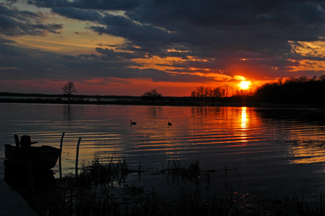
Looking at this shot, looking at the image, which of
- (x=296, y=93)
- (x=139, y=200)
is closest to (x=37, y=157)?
(x=139, y=200)

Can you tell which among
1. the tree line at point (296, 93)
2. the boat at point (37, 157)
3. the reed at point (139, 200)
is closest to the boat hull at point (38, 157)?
the boat at point (37, 157)

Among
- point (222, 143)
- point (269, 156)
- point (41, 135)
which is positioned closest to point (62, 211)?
point (269, 156)

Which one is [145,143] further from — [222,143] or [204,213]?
[204,213]

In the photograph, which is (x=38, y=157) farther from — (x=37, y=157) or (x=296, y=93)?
(x=296, y=93)

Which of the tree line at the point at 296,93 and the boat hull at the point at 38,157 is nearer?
the boat hull at the point at 38,157

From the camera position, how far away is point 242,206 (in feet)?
32.7

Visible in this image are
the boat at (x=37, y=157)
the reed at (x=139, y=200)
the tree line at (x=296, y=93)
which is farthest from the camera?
the tree line at (x=296, y=93)

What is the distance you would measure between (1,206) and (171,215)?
4712 millimetres

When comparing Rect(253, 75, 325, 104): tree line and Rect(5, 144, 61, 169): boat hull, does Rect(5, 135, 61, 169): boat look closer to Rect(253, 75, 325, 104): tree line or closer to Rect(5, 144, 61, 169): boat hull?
Rect(5, 144, 61, 169): boat hull

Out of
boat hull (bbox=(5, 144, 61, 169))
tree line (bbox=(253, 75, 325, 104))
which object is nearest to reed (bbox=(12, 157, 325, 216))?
boat hull (bbox=(5, 144, 61, 169))

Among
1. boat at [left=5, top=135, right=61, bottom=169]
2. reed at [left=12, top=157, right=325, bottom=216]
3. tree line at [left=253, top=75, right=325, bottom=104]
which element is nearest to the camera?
reed at [left=12, top=157, right=325, bottom=216]

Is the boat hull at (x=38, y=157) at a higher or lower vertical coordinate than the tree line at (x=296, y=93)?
lower

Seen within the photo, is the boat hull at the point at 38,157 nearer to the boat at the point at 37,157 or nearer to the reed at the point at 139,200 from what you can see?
the boat at the point at 37,157

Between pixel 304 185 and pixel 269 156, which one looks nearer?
pixel 304 185
